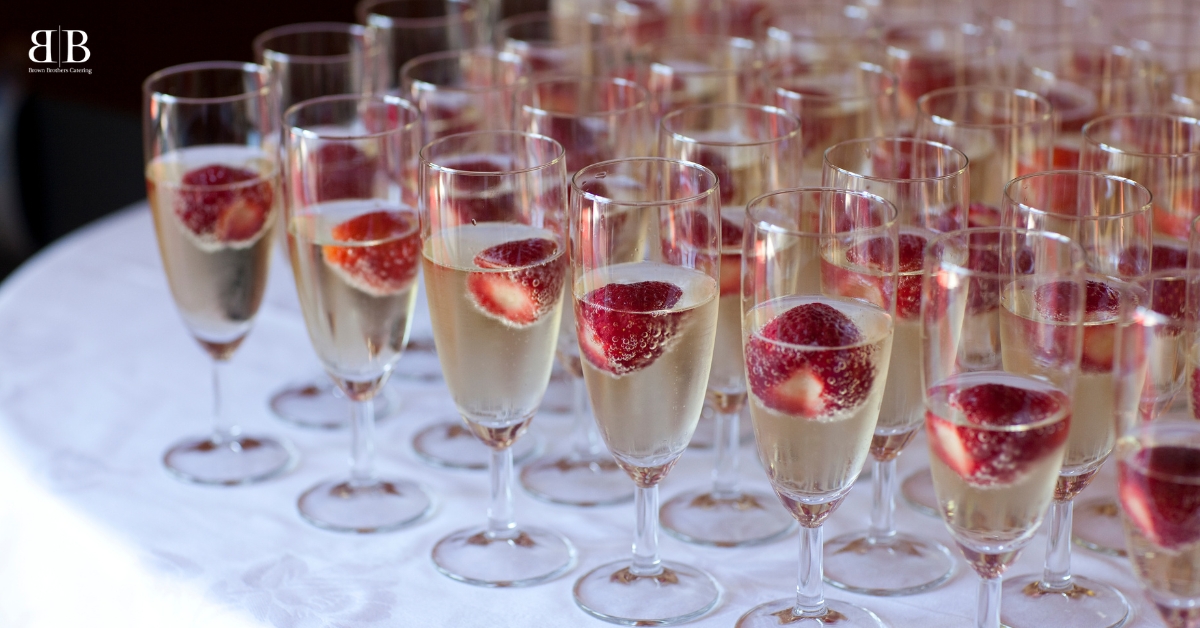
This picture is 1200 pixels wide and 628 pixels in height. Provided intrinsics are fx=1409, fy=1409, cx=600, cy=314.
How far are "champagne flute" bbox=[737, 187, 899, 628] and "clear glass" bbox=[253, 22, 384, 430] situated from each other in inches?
24.7

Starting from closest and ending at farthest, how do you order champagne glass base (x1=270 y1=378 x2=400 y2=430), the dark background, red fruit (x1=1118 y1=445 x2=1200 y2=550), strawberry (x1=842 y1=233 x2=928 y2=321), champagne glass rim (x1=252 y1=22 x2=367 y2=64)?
red fruit (x1=1118 y1=445 x2=1200 y2=550), strawberry (x1=842 y1=233 x2=928 y2=321), champagne glass base (x1=270 y1=378 x2=400 y2=430), champagne glass rim (x1=252 y1=22 x2=367 y2=64), the dark background

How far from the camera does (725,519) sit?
135cm

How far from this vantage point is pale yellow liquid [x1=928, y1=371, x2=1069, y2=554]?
97cm

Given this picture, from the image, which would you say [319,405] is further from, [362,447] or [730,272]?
[730,272]

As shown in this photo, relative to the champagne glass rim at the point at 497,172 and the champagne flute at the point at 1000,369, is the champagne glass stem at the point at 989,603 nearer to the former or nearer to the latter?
the champagne flute at the point at 1000,369

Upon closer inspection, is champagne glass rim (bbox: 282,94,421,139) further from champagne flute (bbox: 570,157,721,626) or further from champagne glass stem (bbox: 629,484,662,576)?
champagne glass stem (bbox: 629,484,662,576)

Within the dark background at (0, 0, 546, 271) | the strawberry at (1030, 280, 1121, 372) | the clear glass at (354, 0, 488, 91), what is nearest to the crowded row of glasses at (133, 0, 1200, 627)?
the strawberry at (1030, 280, 1121, 372)

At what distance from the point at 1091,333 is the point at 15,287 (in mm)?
1297

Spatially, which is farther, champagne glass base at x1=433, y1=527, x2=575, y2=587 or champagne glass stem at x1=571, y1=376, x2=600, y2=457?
champagne glass stem at x1=571, y1=376, x2=600, y2=457

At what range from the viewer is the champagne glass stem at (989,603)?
3.45 feet

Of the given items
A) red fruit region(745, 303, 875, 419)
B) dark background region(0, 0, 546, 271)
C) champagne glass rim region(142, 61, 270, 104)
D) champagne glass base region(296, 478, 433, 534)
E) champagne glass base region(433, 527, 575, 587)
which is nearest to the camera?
red fruit region(745, 303, 875, 419)

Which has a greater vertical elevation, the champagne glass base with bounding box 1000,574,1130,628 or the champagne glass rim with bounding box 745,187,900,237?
the champagne glass rim with bounding box 745,187,900,237

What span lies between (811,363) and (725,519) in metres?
0.37

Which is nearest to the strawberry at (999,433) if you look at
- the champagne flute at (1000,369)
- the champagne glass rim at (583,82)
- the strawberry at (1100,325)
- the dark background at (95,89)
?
the champagne flute at (1000,369)
